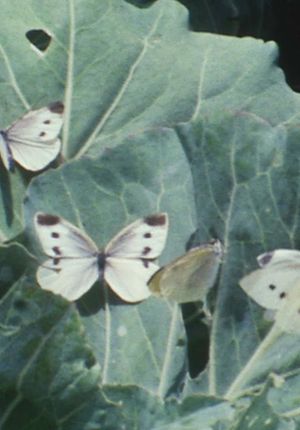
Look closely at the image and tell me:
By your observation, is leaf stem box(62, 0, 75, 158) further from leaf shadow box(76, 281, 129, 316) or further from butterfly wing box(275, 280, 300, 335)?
butterfly wing box(275, 280, 300, 335)

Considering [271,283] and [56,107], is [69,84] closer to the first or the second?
[56,107]

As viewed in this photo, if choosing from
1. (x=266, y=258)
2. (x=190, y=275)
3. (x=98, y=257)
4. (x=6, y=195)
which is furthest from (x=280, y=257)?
(x=6, y=195)

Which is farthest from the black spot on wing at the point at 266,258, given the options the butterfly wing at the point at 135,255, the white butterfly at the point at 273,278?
the butterfly wing at the point at 135,255

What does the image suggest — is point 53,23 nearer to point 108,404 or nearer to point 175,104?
point 175,104

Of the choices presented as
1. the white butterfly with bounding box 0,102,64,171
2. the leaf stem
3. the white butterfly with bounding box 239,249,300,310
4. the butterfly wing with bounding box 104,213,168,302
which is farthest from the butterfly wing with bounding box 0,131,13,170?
the white butterfly with bounding box 239,249,300,310

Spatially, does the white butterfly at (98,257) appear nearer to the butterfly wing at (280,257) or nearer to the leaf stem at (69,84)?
the butterfly wing at (280,257)

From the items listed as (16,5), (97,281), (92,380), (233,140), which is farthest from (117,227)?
(16,5)

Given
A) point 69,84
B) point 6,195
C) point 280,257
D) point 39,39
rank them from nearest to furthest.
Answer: point 280,257 → point 6,195 → point 69,84 → point 39,39
